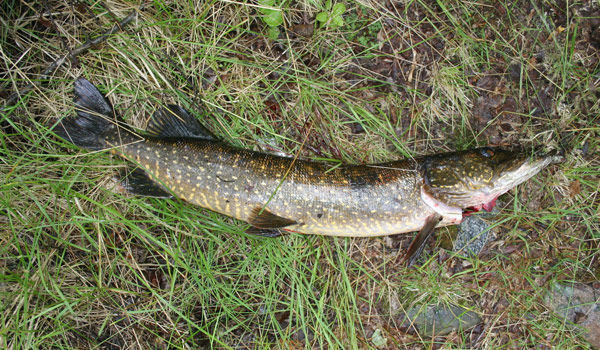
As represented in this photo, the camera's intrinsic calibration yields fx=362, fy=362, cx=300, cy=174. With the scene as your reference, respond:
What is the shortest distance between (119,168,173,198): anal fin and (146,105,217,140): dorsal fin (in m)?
0.25

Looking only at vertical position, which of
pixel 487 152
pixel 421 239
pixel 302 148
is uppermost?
pixel 487 152

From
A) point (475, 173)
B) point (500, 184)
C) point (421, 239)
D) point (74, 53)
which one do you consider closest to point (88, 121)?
point (74, 53)

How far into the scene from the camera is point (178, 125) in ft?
6.88

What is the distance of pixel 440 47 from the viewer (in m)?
2.33

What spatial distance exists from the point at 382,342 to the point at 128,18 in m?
2.50

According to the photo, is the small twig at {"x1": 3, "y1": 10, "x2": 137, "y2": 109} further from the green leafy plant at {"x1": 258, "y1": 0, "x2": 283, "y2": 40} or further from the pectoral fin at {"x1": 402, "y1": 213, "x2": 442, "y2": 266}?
the pectoral fin at {"x1": 402, "y1": 213, "x2": 442, "y2": 266}

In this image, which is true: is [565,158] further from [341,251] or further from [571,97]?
[341,251]

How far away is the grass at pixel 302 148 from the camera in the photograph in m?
2.12

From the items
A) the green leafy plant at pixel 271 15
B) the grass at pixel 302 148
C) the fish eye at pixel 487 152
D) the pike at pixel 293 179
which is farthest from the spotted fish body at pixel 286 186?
the green leafy plant at pixel 271 15

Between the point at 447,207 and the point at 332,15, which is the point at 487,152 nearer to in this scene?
the point at 447,207

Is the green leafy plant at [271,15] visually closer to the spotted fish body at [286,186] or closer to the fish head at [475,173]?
the spotted fish body at [286,186]

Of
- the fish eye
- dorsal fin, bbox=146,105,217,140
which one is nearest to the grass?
dorsal fin, bbox=146,105,217,140

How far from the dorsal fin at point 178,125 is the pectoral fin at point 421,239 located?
1318 millimetres

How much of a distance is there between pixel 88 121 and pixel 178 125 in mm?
523
